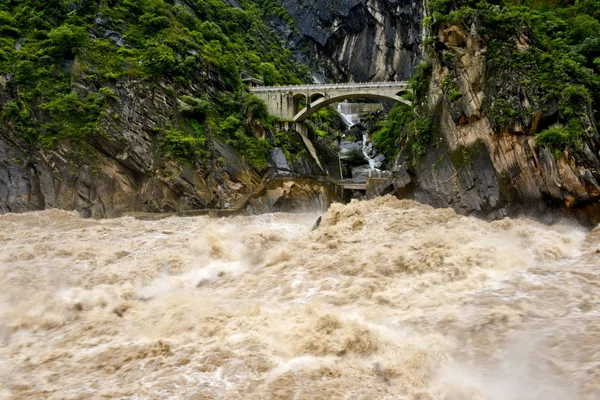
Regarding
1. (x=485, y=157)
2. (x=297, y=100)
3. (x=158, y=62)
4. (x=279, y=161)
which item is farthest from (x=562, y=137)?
(x=158, y=62)

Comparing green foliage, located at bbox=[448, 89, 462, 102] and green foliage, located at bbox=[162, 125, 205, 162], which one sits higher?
green foliage, located at bbox=[448, 89, 462, 102]

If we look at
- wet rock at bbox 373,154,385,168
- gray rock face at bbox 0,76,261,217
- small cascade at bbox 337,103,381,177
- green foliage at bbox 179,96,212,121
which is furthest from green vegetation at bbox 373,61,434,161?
green foliage at bbox 179,96,212,121

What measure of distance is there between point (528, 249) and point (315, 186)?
58.3 ft

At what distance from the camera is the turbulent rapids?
23.4 ft

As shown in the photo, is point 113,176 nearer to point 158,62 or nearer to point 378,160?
point 158,62

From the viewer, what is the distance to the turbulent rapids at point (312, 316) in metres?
7.12

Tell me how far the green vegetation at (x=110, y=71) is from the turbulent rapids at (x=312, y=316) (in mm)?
13281

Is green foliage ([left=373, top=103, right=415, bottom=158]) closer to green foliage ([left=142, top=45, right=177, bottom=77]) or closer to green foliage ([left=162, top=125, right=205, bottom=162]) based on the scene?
green foliage ([left=162, top=125, right=205, bottom=162])

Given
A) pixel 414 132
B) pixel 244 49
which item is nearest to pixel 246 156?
pixel 414 132

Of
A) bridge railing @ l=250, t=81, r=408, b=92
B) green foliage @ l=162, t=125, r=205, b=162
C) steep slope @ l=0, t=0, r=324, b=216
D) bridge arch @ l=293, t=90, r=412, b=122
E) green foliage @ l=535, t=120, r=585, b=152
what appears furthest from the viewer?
bridge arch @ l=293, t=90, r=412, b=122

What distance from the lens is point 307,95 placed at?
119 ft

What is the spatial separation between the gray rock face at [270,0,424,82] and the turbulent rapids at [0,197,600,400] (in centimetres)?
4318

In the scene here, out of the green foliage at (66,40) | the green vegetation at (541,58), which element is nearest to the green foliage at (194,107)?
the green foliage at (66,40)

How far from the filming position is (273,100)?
36.7 m
